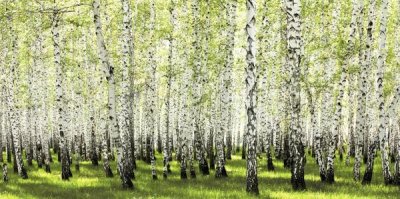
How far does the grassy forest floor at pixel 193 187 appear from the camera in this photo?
14.0 m

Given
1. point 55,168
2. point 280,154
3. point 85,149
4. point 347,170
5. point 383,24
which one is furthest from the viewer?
point 85,149

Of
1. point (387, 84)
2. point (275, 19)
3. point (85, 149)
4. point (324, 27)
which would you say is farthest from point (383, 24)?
point (85, 149)

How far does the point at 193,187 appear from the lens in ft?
51.7

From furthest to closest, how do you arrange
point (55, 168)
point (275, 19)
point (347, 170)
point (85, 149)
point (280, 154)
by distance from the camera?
point (85, 149) → point (280, 154) → point (55, 168) → point (275, 19) → point (347, 170)

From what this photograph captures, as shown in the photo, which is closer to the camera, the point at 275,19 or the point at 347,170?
the point at 347,170

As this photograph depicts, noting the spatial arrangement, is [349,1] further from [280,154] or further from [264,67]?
[280,154]

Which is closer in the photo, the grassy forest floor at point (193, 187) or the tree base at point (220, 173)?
the grassy forest floor at point (193, 187)

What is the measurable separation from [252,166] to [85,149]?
20699mm

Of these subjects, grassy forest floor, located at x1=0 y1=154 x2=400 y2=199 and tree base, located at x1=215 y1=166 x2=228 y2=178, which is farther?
tree base, located at x1=215 y1=166 x2=228 y2=178

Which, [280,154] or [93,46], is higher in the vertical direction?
[93,46]

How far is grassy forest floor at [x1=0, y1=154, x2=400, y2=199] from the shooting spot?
45.9ft

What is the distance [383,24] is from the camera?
16141 mm

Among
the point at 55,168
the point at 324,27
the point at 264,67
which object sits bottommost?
the point at 55,168

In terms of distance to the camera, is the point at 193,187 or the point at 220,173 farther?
the point at 220,173
